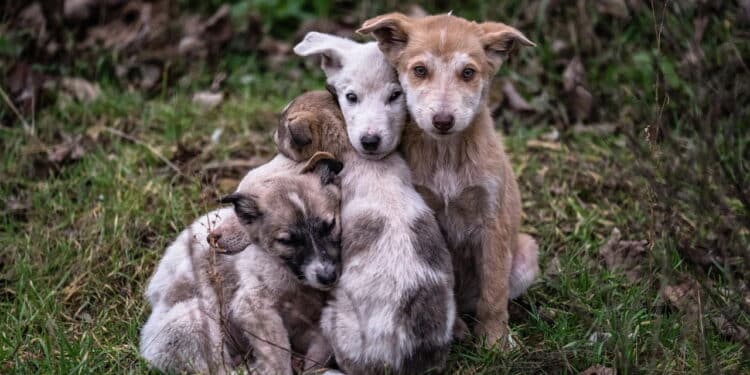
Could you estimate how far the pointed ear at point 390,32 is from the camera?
4973mm

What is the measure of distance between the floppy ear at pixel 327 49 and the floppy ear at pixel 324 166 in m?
0.76

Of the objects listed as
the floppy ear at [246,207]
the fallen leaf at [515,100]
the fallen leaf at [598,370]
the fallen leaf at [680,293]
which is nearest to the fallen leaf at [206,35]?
the fallen leaf at [515,100]

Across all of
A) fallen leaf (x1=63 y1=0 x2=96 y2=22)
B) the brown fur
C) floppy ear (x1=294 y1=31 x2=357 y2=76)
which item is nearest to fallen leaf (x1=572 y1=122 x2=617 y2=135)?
floppy ear (x1=294 y1=31 x2=357 y2=76)

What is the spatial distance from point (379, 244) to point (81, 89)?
460 centimetres

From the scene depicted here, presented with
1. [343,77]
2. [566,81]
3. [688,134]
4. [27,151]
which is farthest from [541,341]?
[27,151]

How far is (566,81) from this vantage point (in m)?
7.98

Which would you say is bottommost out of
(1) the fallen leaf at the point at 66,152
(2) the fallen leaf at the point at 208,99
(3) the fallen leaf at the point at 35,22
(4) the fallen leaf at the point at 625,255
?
(2) the fallen leaf at the point at 208,99

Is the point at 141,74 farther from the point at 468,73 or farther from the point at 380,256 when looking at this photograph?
the point at 380,256

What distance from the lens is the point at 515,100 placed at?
7996mm

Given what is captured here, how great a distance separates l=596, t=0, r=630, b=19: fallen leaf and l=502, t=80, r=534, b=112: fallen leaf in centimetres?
140

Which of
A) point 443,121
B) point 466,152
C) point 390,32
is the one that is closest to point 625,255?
point 466,152

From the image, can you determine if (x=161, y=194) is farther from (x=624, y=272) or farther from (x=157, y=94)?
(x=624, y=272)

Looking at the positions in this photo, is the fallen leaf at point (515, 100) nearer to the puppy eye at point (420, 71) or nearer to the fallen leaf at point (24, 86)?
the puppy eye at point (420, 71)

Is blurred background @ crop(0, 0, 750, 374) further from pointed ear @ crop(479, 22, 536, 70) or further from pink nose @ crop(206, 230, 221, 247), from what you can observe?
pointed ear @ crop(479, 22, 536, 70)
